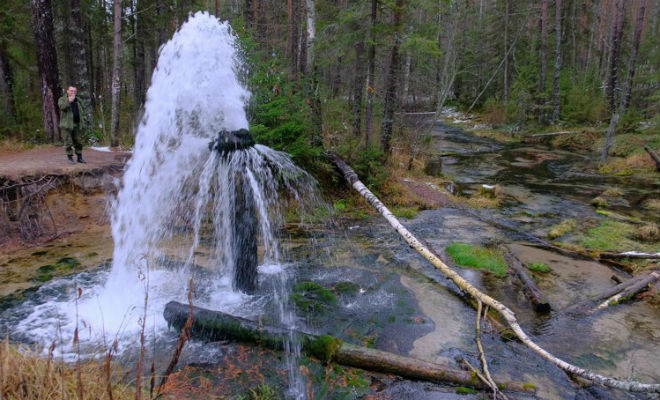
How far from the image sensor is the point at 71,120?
8.80 m

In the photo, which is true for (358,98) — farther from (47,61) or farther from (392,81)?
(47,61)

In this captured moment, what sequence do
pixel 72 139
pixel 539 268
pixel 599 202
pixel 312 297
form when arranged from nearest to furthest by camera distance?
pixel 312 297 → pixel 539 268 → pixel 72 139 → pixel 599 202

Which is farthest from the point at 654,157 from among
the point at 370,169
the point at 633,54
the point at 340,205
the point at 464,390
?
the point at 464,390

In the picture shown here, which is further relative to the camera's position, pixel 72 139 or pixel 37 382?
pixel 72 139

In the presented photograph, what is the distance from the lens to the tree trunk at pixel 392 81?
1190 centimetres

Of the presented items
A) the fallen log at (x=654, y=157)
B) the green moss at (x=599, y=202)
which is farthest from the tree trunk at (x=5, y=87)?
the fallen log at (x=654, y=157)

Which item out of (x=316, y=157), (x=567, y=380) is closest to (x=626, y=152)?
(x=316, y=157)

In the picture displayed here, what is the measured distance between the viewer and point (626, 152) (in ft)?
64.1

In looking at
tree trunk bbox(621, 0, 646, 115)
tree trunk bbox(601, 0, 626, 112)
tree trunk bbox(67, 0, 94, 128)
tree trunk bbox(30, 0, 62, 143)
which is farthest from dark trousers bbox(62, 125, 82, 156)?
tree trunk bbox(601, 0, 626, 112)

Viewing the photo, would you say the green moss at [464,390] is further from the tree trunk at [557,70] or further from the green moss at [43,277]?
the tree trunk at [557,70]

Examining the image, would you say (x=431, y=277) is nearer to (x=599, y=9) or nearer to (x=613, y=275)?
(x=613, y=275)

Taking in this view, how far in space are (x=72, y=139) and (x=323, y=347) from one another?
791cm

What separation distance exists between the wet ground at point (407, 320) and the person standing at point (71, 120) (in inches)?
150

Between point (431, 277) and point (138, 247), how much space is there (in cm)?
507
